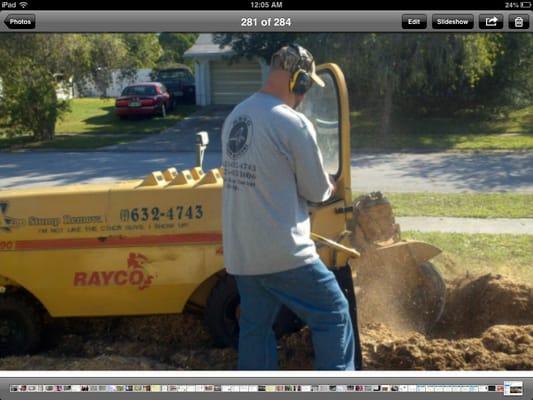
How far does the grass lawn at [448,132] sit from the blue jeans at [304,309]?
652 inches

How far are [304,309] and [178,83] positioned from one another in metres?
29.9

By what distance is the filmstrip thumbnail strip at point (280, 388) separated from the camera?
9.18ft

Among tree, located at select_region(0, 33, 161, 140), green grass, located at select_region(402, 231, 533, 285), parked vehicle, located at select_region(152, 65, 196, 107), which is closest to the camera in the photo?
green grass, located at select_region(402, 231, 533, 285)

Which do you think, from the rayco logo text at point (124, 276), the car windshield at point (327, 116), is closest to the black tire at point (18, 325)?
the rayco logo text at point (124, 276)

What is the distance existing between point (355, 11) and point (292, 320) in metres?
2.34

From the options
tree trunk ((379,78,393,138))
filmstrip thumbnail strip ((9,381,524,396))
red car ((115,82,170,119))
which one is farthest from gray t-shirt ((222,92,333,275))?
red car ((115,82,170,119))

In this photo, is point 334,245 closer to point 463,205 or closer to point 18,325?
point 18,325

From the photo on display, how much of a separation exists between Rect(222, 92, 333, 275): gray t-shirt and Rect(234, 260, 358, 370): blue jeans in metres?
0.08

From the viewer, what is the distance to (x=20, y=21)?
3.25 metres

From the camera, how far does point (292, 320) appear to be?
491 centimetres

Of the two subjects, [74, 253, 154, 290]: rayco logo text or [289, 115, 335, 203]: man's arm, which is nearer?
[289, 115, 335, 203]: man's arm

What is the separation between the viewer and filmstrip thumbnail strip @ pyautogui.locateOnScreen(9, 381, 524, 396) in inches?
110

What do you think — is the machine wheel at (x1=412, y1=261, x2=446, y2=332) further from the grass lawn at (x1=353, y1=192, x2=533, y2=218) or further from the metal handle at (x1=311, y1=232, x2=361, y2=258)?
the grass lawn at (x1=353, y1=192, x2=533, y2=218)

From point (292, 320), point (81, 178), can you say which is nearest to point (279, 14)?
point (292, 320)
